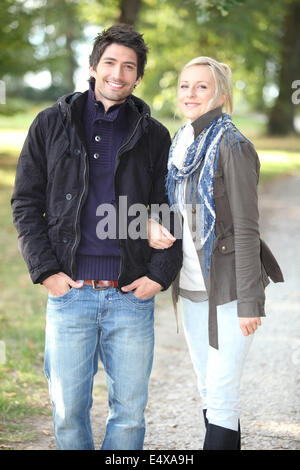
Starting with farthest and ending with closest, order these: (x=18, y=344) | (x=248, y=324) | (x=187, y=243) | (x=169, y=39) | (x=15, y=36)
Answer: (x=169, y=39) → (x=15, y=36) → (x=18, y=344) → (x=187, y=243) → (x=248, y=324)

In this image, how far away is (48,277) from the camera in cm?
279

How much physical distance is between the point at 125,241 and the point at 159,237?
0.18 m

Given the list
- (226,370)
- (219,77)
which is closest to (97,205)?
(219,77)

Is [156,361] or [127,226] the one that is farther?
[156,361]

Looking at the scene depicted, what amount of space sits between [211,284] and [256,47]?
63.6 ft

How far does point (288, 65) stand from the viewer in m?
25.2

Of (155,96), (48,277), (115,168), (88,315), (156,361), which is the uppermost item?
(155,96)

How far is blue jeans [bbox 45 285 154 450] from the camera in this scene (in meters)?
2.77

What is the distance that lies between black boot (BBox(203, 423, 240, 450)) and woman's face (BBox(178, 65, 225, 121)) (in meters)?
1.52

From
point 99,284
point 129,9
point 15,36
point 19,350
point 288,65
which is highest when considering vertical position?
point 288,65

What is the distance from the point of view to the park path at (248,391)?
382 cm

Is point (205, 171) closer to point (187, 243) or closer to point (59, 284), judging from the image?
point (187, 243)
